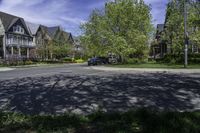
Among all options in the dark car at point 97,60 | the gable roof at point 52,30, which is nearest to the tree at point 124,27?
the dark car at point 97,60

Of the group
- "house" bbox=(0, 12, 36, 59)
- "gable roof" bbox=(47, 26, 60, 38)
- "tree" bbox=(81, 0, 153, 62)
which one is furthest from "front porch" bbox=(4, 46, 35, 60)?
"tree" bbox=(81, 0, 153, 62)

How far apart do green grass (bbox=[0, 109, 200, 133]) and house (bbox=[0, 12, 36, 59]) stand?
5949 centimetres

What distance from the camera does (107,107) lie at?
9.81 meters

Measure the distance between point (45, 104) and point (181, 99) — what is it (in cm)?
458

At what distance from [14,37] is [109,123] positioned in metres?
68.8

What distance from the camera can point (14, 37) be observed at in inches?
2844

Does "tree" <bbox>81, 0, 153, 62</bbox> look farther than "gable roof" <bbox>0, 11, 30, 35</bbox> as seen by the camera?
No

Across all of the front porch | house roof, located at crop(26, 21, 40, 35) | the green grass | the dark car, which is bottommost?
the green grass

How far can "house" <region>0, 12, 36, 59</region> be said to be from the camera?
68.6m

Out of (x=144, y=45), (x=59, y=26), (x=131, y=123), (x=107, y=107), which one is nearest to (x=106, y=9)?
(x=144, y=45)

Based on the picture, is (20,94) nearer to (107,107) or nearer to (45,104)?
(45,104)

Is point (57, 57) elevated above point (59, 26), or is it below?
below

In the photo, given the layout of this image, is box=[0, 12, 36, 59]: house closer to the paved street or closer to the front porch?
the front porch

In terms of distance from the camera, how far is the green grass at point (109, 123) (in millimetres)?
6121
